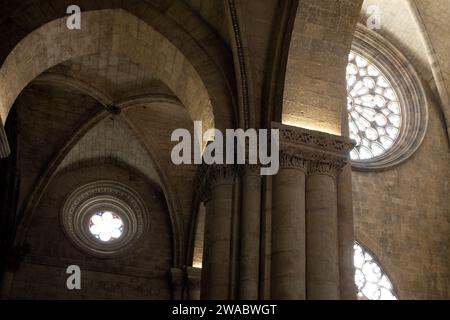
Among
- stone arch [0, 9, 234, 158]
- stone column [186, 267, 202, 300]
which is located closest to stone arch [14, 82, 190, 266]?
stone column [186, 267, 202, 300]

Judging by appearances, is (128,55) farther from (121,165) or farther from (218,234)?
(121,165)

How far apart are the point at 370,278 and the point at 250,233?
660 cm

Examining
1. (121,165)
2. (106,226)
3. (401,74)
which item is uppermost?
(401,74)

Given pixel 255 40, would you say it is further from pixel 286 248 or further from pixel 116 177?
pixel 116 177

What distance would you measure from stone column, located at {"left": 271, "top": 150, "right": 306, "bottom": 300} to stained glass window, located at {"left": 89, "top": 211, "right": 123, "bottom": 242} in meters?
8.02

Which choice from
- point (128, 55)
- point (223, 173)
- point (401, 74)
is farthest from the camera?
point (401, 74)

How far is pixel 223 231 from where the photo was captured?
952 centimetres

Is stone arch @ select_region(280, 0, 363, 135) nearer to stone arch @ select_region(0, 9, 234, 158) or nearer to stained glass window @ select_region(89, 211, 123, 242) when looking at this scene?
stone arch @ select_region(0, 9, 234, 158)

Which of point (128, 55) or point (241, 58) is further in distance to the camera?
point (128, 55)

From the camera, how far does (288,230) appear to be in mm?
8930

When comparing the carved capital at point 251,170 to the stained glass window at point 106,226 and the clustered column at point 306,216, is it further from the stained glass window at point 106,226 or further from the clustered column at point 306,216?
the stained glass window at point 106,226

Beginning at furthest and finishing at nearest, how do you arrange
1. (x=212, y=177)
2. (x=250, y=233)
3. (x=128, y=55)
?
1. (x=128, y=55)
2. (x=212, y=177)
3. (x=250, y=233)

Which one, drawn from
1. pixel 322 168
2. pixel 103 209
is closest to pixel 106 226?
pixel 103 209

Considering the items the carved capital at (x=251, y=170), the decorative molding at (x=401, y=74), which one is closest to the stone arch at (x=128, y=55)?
the carved capital at (x=251, y=170)
